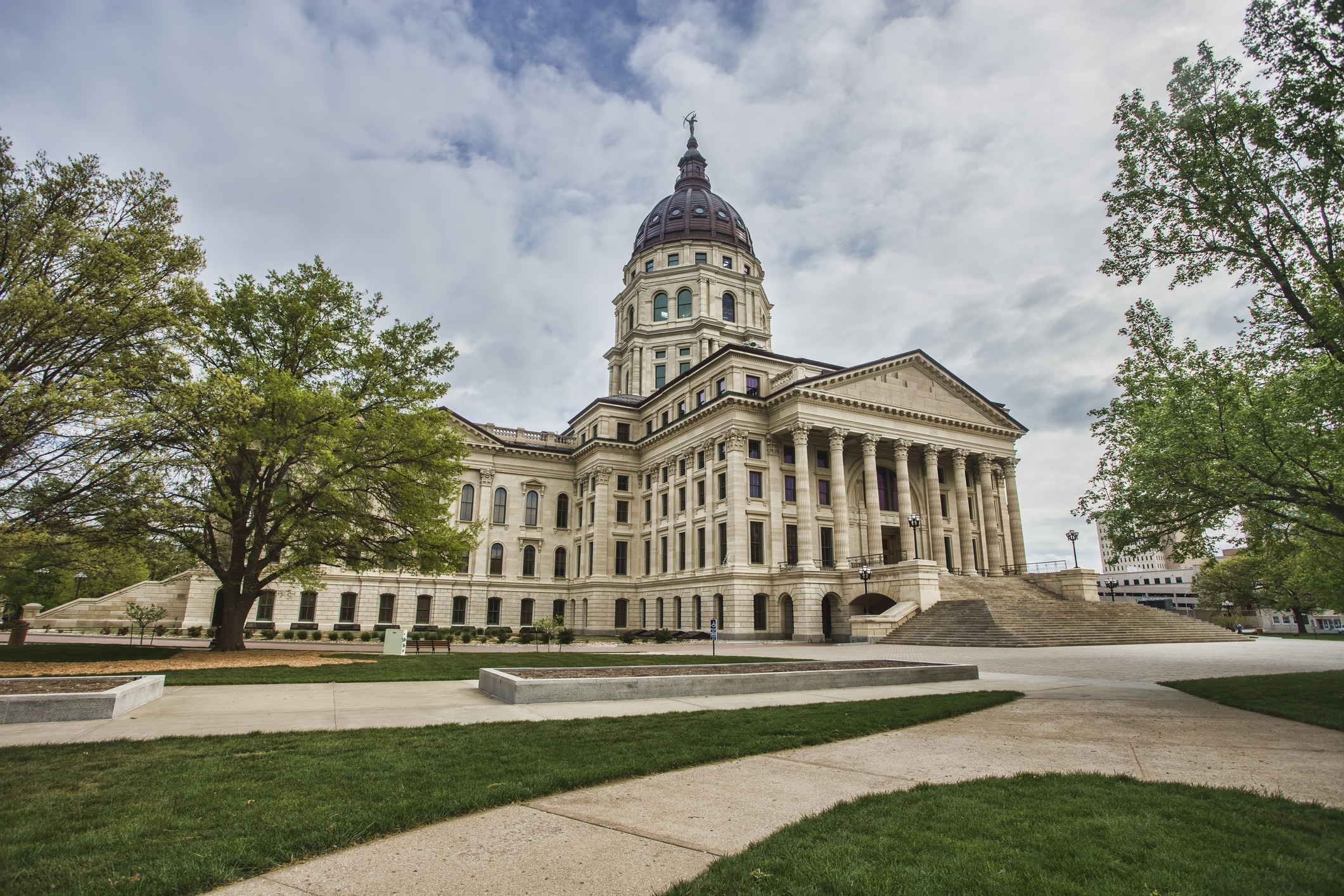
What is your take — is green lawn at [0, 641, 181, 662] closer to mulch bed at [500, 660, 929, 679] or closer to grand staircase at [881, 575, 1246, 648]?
mulch bed at [500, 660, 929, 679]

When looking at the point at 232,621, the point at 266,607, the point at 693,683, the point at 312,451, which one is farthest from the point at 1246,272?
the point at 266,607

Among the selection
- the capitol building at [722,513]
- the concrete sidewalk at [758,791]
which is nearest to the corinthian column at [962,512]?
the capitol building at [722,513]

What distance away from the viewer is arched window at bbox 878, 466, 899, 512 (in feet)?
167

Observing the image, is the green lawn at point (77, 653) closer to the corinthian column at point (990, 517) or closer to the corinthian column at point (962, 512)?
the corinthian column at point (962, 512)

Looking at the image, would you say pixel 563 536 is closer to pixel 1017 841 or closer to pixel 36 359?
pixel 36 359

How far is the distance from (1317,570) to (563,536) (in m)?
50.7

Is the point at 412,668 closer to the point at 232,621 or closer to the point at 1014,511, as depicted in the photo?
the point at 232,621

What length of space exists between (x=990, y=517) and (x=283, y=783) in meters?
→ 52.2

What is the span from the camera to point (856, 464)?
50.8 meters

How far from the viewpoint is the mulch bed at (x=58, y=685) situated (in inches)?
463

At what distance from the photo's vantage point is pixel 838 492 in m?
45.2

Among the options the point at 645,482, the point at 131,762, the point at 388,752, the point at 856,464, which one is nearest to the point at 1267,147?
the point at 388,752

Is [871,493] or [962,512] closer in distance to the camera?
[871,493]

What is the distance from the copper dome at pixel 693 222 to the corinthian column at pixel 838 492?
32.5 m
